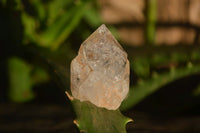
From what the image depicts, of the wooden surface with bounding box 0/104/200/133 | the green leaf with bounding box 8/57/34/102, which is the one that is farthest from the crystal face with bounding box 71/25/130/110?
the green leaf with bounding box 8/57/34/102

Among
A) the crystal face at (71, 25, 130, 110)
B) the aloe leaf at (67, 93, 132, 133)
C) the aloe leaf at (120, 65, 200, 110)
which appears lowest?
the aloe leaf at (120, 65, 200, 110)

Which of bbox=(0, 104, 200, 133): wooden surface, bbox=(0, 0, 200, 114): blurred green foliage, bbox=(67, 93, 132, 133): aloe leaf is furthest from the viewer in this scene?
bbox=(0, 0, 200, 114): blurred green foliage

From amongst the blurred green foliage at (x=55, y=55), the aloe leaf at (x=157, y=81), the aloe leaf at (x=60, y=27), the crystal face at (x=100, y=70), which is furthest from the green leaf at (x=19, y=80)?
the crystal face at (x=100, y=70)

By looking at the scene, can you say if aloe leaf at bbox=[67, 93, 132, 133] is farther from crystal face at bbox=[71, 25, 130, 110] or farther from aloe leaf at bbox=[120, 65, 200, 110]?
aloe leaf at bbox=[120, 65, 200, 110]

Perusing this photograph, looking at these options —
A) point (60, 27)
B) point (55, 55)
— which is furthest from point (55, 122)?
point (60, 27)

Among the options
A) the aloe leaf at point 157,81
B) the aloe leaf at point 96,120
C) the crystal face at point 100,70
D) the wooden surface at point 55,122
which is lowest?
the wooden surface at point 55,122

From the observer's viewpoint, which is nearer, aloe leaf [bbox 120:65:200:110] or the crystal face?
the crystal face

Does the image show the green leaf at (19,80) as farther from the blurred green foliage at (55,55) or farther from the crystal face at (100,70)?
the crystal face at (100,70)

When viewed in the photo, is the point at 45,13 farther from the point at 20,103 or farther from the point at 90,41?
the point at 90,41
